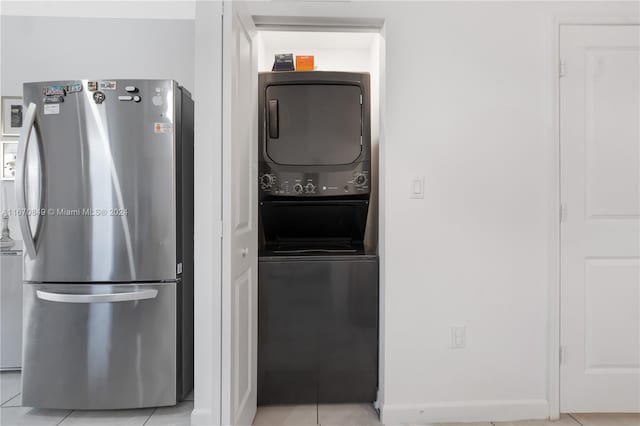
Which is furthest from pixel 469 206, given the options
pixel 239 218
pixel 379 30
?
pixel 239 218

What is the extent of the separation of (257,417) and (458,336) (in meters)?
1.15

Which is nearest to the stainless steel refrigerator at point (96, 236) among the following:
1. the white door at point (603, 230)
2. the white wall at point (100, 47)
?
the white wall at point (100, 47)

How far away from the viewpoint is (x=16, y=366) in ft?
7.29

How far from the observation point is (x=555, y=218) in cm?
188

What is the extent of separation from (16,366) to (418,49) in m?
3.02

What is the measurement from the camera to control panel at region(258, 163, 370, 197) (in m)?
2.11

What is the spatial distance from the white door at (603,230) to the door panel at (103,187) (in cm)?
214

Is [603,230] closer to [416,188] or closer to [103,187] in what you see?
[416,188]

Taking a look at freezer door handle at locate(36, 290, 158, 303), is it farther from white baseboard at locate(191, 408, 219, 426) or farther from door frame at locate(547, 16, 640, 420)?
door frame at locate(547, 16, 640, 420)

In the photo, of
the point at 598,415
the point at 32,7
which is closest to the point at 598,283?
the point at 598,415

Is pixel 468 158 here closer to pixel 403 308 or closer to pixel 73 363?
pixel 403 308

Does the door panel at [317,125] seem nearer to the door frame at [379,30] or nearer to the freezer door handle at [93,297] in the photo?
the door frame at [379,30]

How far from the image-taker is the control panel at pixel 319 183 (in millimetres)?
2111

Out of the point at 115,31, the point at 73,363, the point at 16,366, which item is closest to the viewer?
the point at 73,363
